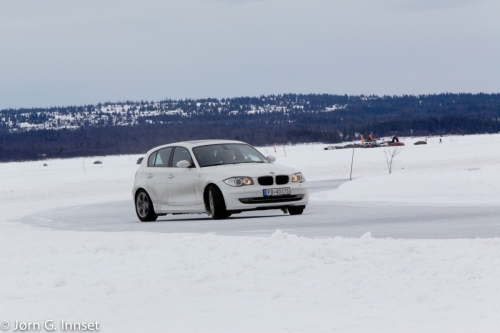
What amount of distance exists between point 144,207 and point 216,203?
2.22 metres

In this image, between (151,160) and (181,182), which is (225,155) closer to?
(181,182)

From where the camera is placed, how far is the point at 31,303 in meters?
7.85

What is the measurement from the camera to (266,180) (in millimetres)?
16719

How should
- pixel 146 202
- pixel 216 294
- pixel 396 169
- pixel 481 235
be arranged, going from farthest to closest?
1. pixel 396 169
2. pixel 146 202
3. pixel 481 235
4. pixel 216 294

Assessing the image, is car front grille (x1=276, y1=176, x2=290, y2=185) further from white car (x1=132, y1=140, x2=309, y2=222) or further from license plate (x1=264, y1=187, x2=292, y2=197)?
license plate (x1=264, y1=187, x2=292, y2=197)

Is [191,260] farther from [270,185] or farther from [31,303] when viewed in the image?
[270,185]

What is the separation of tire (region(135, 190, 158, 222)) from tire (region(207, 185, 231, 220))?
5.62ft

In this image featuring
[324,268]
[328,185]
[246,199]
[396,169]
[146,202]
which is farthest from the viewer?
[396,169]

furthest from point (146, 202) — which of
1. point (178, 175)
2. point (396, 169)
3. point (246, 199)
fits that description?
point (396, 169)

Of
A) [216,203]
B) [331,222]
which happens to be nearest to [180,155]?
[216,203]

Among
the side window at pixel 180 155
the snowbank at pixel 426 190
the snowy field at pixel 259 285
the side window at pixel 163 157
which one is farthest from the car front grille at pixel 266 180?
the snowy field at pixel 259 285

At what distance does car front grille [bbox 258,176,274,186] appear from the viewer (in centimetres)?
1667

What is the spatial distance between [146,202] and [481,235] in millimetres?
7821

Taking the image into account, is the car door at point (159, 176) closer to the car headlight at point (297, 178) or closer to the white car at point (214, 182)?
the white car at point (214, 182)
